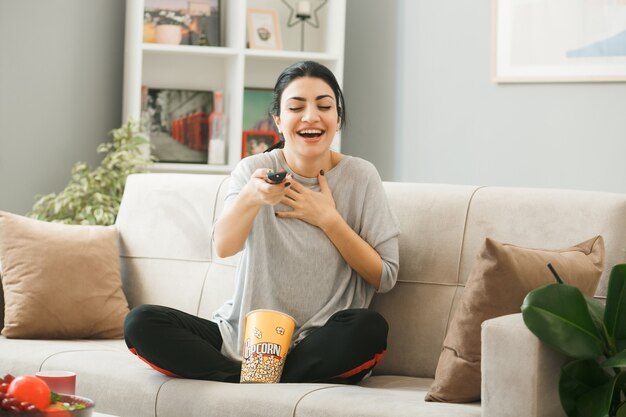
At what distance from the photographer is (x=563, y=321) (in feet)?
5.97

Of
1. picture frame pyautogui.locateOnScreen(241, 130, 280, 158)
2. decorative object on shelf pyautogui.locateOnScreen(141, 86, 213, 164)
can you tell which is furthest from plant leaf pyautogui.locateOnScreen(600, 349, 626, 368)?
decorative object on shelf pyautogui.locateOnScreen(141, 86, 213, 164)

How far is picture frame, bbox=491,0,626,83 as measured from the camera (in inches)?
144

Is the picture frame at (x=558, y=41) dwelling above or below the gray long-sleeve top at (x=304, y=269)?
above

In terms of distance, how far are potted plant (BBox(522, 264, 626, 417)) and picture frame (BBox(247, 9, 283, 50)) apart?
2688 millimetres

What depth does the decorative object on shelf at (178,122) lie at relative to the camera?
4273 mm

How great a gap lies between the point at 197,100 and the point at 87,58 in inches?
20.7

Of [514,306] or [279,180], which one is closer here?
[514,306]

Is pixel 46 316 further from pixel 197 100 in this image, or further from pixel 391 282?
pixel 197 100

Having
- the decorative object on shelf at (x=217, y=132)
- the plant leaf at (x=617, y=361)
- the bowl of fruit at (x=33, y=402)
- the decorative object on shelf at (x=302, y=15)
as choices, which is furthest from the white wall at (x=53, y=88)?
the plant leaf at (x=617, y=361)

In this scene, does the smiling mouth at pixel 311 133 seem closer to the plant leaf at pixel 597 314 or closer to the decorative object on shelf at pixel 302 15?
the plant leaf at pixel 597 314

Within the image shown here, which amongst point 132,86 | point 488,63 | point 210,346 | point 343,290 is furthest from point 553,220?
point 132,86

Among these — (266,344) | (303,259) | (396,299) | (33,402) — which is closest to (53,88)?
(303,259)

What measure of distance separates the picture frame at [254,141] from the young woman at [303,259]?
174 cm

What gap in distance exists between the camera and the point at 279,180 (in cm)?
232
